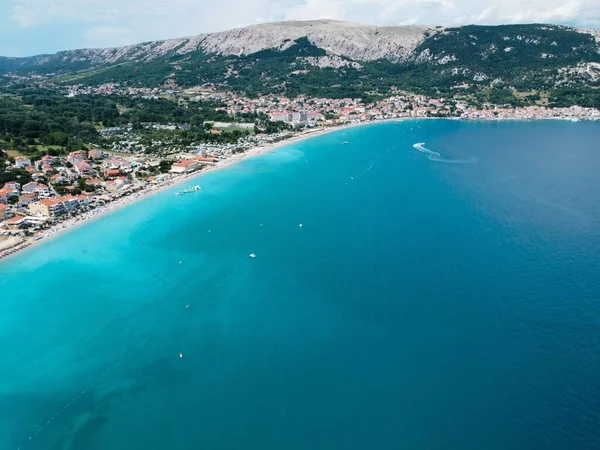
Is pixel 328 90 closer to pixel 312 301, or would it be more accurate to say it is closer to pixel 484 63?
pixel 484 63

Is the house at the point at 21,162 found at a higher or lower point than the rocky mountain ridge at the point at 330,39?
lower

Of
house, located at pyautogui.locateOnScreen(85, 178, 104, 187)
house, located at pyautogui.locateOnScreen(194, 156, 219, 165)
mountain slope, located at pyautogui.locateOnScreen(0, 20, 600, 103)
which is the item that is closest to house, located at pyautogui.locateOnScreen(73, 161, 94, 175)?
house, located at pyautogui.locateOnScreen(85, 178, 104, 187)

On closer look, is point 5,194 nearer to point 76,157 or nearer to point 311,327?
point 76,157

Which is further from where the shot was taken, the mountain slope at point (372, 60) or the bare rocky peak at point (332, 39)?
the bare rocky peak at point (332, 39)

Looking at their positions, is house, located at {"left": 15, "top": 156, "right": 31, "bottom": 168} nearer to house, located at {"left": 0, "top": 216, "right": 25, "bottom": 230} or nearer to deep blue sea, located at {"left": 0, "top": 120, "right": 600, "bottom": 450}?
house, located at {"left": 0, "top": 216, "right": 25, "bottom": 230}

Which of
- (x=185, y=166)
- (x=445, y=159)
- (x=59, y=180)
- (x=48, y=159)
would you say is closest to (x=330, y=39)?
(x=445, y=159)

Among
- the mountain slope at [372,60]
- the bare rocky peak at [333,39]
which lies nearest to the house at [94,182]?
the mountain slope at [372,60]

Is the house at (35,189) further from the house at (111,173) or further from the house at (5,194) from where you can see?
the house at (111,173)

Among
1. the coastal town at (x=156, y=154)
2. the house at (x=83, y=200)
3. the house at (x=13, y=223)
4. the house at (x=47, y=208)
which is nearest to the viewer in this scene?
the house at (x=13, y=223)
